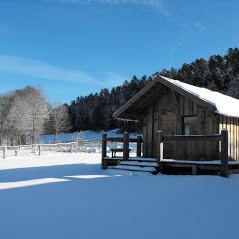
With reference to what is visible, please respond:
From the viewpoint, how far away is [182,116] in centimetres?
1548

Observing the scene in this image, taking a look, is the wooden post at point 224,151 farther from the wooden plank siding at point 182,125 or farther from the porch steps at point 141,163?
the porch steps at point 141,163

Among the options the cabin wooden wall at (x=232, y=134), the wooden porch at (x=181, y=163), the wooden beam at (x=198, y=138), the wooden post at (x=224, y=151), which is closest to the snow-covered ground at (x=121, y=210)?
the wooden post at (x=224, y=151)

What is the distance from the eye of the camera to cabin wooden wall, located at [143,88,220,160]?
1414 cm

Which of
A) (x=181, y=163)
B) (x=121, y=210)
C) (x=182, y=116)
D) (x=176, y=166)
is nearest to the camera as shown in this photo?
(x=121, y=210)

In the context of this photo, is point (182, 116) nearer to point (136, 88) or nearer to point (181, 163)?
point (181, 163)

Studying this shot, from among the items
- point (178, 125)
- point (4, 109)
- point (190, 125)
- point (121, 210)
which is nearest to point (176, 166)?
point (190, 125)

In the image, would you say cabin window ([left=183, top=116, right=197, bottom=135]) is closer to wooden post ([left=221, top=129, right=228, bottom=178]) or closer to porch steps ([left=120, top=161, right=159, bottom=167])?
porch steps ([left=120, top=161, right=159, bottom=167])

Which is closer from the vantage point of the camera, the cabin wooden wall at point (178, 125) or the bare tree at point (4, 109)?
the cabin wooden wall at point (178, 125)

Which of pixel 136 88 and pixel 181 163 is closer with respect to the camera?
pixel 181 163

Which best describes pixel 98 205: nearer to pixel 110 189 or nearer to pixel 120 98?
pixel 110 189

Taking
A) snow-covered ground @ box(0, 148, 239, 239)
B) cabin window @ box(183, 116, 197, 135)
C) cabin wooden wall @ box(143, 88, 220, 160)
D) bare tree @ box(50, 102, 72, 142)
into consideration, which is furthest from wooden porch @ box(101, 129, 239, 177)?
bare tree @ box(50, 102, 72, 142)

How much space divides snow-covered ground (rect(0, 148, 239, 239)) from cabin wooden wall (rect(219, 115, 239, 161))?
3935 mm

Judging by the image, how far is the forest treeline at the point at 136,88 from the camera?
58.6 metres

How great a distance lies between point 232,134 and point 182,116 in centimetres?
244
